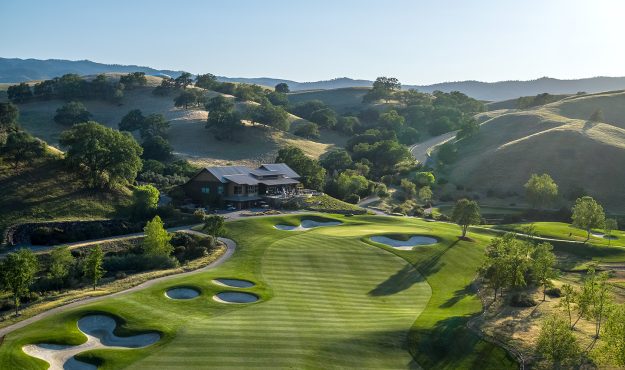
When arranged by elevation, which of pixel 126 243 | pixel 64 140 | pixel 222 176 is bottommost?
pixel 126 243

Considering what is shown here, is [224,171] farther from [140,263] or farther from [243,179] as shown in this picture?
[140,263]

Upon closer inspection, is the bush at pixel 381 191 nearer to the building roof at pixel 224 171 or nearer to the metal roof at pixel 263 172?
the metal roof at pixel 263 172

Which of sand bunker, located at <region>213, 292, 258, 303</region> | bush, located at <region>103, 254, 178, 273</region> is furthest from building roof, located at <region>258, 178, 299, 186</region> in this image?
sand bunker, located at <region>213, 292, 258, 303</region>

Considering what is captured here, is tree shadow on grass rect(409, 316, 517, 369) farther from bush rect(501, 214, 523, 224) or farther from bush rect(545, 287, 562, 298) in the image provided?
bush rect(501, 214, 523, 224)

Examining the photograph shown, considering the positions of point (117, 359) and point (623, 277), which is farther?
point (623, 277)

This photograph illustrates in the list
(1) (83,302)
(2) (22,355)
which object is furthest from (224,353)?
(1) (83,302)

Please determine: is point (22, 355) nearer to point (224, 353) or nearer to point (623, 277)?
point (224, 353)

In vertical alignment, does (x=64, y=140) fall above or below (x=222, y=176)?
above

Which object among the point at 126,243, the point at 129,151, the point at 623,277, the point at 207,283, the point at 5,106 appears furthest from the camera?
the point at 5,106
